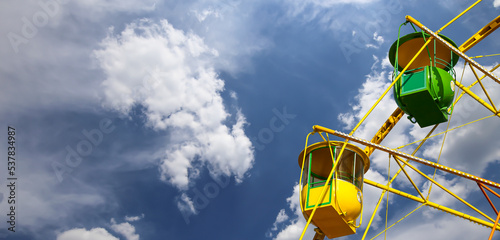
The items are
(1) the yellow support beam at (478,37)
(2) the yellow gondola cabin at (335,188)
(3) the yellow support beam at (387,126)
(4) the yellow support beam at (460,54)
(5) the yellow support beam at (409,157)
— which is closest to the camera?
(5) the yellow support beam at (409,157)

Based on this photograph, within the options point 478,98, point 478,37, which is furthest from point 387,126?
point 478,37

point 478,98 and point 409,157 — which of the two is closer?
point 409,157

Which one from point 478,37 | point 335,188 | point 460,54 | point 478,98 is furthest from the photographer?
point 478,37

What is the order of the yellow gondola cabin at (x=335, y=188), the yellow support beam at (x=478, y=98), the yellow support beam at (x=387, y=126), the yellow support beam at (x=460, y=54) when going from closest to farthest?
the yellow gondola cabin at (x=335, y=188) → the yellow support beam at (x=460, y=54) → the yellow support beam at (x=478, y=98) → the yellow support beam at (x=387, y=126)

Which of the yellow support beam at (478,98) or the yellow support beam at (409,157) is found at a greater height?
the yellow support beam at (478,98)

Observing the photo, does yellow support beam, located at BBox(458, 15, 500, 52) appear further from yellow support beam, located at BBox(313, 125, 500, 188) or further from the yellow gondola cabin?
the yellow gondola cabin

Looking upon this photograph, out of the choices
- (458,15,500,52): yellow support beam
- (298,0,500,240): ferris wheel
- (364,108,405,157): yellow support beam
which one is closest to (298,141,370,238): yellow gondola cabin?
(298,0,500,240): ferris wheel

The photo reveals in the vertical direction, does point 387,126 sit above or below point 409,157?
above

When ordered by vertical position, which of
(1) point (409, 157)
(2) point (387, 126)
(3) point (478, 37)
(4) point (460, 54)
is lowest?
(1) point (409, 157)

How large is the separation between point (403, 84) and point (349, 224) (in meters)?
6.17

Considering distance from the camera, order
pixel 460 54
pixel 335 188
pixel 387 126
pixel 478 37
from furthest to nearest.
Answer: pixel 387 126 < pixel 478 37 < pixel 460 54 < pixel 335 188

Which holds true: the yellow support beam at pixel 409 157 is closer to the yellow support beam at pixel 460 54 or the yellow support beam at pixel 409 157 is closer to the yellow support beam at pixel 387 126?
the yellow support beam at pixel 460 54

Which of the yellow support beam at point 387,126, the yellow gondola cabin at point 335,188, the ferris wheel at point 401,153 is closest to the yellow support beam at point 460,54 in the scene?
the ferris wheel at point 401,153

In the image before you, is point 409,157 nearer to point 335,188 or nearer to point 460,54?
point 335,188
